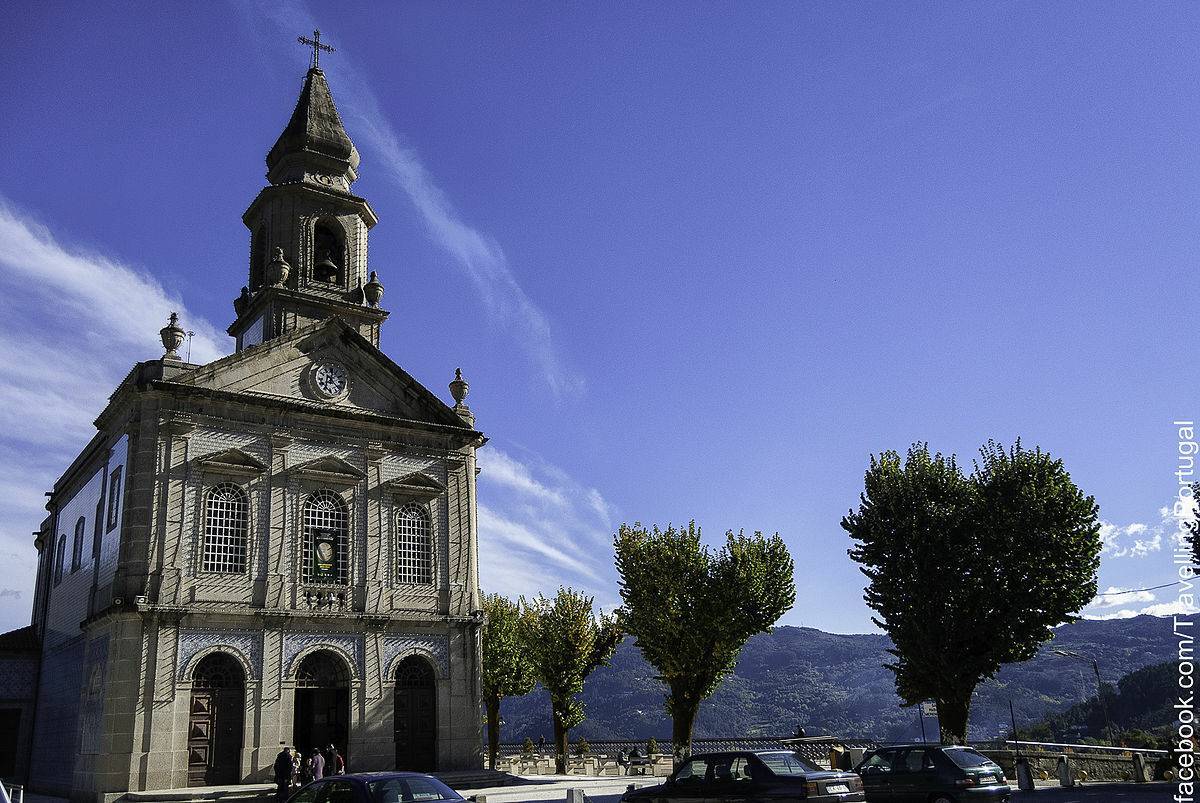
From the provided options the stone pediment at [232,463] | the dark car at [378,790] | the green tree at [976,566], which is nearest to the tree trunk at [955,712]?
the green tree at [976,566]

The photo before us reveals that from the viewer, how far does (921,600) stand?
3064cm

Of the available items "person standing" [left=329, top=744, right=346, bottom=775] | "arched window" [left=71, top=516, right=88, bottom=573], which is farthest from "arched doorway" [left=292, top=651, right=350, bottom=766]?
"arched window" [left=71, top=516, right=88, bottom=573]

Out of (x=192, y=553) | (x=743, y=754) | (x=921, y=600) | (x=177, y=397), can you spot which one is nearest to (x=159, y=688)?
(x=192, y=553)

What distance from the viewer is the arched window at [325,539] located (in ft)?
97.0

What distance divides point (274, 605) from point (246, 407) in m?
6.27

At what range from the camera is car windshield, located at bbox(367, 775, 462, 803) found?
13.6 m

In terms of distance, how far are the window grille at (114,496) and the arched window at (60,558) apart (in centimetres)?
745

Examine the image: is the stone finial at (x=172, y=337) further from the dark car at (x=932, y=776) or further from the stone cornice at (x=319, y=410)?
the dark car at (x=932, y=776)

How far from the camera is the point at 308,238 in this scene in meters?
36.3

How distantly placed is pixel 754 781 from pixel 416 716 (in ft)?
56.1

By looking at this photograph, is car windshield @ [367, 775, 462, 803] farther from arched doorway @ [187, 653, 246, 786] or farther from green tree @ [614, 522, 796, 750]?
green tree @ [614, 522, 796, 750]

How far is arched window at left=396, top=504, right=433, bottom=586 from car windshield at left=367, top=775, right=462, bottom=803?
681 inches

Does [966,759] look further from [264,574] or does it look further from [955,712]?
[264,574]

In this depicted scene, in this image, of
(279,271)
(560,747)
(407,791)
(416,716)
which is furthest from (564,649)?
(407,791)
